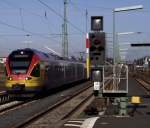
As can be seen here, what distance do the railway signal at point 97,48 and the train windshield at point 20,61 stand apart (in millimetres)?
12215

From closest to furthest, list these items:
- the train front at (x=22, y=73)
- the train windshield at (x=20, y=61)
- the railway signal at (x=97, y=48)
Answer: the railway signal at (x=97, y=48) < the train front at (x=22, y=73) < the train windshield at (x=20, y=61)

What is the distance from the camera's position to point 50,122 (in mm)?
19172

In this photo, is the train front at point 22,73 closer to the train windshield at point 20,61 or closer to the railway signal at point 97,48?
the train windshield at point 20,61

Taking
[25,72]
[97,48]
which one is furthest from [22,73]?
[97,48]

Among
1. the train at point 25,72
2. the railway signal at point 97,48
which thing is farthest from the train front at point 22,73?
the railway signal at point 97,48

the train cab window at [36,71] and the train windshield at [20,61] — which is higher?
the train windshield at [20,61]

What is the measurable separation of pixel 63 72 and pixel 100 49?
25.5 metres

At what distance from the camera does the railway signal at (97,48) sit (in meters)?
19.9

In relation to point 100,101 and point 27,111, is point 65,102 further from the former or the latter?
point 27,111

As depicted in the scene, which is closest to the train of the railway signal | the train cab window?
the train cab window

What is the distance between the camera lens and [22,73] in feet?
104

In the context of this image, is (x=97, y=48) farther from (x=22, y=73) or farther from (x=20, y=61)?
(x=20, y=61)

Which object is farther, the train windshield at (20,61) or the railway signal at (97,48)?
the train windshield at (20,61)

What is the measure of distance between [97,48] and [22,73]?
12510mm
